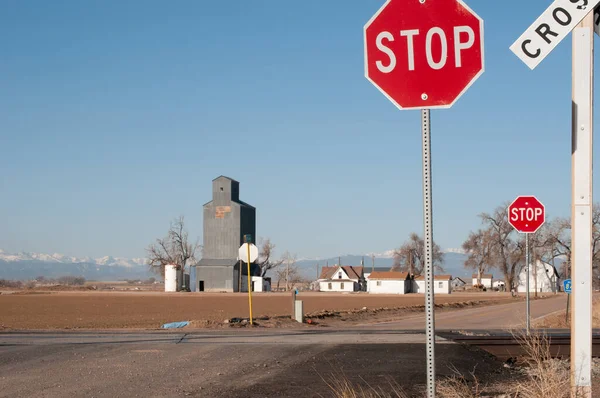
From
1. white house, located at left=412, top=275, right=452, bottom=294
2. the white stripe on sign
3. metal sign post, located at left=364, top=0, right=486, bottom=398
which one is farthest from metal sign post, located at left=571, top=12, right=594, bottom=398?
white house, located at left=412, top=275, right=452, bottom=294

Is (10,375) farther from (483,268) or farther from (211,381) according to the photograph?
(483,268)

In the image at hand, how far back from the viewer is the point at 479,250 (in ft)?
418

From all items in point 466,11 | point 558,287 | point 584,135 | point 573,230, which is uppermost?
point 466,11

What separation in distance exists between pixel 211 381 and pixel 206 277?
9017cm

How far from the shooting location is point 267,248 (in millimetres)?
136500

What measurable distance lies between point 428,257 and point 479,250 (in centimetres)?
12649

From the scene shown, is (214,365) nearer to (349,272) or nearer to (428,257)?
(428,257)

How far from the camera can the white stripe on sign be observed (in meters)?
5.33

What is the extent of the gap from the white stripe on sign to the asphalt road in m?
4.21

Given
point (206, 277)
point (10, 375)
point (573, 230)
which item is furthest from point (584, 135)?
point (206, 277)

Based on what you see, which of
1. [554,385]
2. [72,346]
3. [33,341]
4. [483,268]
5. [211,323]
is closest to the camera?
[554,385]

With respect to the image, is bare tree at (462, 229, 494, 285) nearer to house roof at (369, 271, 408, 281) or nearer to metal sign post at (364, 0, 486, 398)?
house roof at (369, 271, 408, 281)

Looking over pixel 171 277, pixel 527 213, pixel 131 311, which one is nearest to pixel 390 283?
pixel 171 277

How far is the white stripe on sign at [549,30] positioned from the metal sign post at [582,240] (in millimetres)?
733
